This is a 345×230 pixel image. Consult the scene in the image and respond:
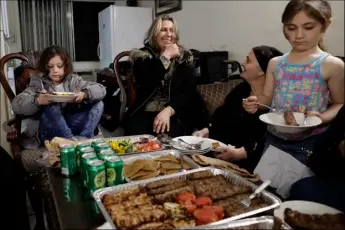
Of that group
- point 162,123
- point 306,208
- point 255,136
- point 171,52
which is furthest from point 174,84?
point 306,208

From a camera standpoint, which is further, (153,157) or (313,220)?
(153,157)

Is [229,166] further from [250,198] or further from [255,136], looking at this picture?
[255,136]

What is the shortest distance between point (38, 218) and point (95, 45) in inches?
134

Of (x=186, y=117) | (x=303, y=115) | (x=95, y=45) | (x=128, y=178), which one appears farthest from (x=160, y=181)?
(x=95, y=45)

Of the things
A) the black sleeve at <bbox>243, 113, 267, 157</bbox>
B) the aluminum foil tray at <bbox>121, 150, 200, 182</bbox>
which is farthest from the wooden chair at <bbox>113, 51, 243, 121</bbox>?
the aluminum foil tray at <bbox>121, 150, 200, 182</bbox>

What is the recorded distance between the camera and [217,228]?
790 mm

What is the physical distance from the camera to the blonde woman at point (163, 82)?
2.07 m

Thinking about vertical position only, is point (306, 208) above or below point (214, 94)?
below

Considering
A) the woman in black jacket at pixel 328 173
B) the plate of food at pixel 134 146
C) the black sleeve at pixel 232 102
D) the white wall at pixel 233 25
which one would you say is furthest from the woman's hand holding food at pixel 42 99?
the white wall at pixel 233 25

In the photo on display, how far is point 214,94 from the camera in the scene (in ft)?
7.20

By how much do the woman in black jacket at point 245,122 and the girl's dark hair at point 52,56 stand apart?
0.86 meters

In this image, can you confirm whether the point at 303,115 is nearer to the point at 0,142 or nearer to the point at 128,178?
the point at 128,178

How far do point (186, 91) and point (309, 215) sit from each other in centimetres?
140

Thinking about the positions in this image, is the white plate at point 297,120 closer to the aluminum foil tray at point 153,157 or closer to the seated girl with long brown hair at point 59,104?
the aluminum foil tray at point 153,157
